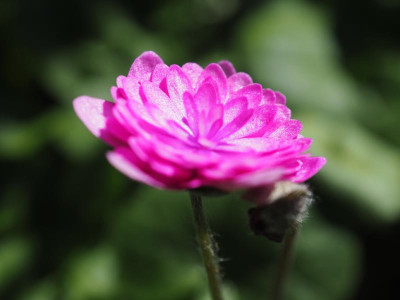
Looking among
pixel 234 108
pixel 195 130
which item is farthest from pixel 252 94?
pixel 195 130

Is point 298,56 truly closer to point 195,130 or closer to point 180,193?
point 180,193

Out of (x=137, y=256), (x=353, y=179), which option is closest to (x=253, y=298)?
(x=137, y=256)

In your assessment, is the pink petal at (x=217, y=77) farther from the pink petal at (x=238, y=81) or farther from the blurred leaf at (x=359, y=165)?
the blurred leaf at (x=359, y=165)

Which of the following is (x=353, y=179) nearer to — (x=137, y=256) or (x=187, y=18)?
(x=137, y=256)

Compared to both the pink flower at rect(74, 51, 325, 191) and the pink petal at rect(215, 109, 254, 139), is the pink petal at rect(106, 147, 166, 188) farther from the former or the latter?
the pink petal at rect(215, 109, 254, 139)

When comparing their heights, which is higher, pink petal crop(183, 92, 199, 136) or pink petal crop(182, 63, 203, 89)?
pink petal crop(182, 63, 203, 89)

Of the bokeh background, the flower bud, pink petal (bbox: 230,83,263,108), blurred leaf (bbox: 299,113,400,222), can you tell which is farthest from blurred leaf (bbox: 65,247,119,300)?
pink petal (bbox: 230,83,263,108)

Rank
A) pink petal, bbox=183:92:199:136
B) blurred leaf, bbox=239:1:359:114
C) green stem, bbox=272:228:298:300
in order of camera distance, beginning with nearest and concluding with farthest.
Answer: pink petal, bbox=183:92:199:136 < green stem, bbox=272:228:298:300 < blurred leaf, bbox=239:1:359:114
